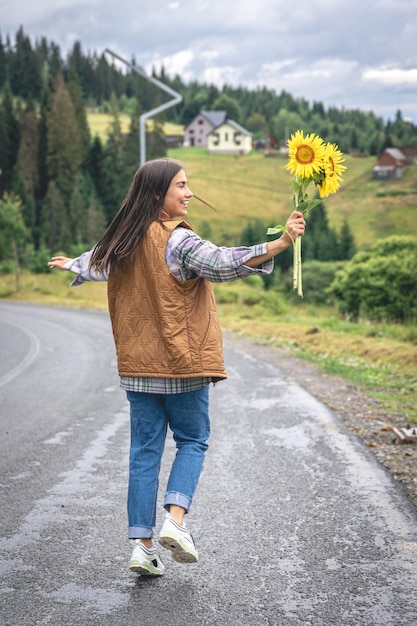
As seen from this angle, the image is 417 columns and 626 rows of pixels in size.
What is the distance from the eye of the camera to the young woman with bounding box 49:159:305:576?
3953 mm

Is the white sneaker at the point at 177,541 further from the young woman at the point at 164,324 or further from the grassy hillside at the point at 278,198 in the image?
the grassy hillside at the point at 278,198

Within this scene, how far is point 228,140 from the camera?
5012 inches

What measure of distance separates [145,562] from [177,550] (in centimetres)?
21

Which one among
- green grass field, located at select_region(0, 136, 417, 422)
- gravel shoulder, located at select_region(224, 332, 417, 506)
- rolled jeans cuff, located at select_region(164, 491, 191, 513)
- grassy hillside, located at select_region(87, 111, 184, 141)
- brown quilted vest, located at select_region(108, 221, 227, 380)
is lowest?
green grass field, located at select_region(0, 136, 417, 422)

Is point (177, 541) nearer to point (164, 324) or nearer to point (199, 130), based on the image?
point (164, 324)

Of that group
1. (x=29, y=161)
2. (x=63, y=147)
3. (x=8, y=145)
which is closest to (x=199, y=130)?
(x=63, y=147)

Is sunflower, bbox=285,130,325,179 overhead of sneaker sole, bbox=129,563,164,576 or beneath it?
overhead

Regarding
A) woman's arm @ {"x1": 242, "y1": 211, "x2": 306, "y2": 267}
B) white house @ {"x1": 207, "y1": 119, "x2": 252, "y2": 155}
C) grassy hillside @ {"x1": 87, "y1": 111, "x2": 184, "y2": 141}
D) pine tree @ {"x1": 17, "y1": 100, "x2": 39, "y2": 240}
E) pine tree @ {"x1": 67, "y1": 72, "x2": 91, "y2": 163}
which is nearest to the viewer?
woman's arm @ {"x1": 242, "y1": 211, "x2": 306, "y2": 267}

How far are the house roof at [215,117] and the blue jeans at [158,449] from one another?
439 ft

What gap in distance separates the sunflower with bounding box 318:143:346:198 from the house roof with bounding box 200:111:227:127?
133m

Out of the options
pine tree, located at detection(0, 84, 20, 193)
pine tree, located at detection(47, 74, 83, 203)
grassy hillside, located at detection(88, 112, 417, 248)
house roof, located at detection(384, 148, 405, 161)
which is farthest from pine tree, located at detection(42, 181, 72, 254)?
house roof, located at detection(384, 148, 405, 161)

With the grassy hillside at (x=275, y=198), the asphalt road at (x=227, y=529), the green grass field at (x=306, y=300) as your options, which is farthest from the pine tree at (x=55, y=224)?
Answer: the asphalt road at (x=227, y=529)

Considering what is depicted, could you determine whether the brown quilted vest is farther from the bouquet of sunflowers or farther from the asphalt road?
the asphalt road

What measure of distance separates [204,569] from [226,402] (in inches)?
230
